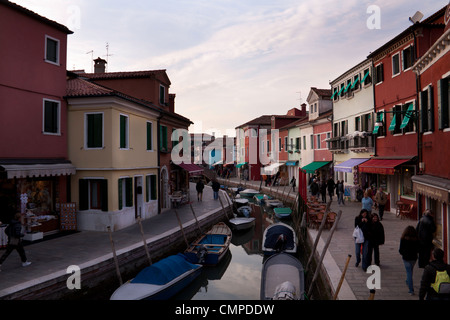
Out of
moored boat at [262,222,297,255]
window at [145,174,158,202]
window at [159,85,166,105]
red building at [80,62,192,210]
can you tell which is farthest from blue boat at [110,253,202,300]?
window at [159,85,166,105]

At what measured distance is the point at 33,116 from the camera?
13.4 m

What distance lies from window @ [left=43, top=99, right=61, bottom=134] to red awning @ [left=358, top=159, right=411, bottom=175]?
17033 millimetres

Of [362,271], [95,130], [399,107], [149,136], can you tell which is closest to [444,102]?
[362,271]

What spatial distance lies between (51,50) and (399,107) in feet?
60.3

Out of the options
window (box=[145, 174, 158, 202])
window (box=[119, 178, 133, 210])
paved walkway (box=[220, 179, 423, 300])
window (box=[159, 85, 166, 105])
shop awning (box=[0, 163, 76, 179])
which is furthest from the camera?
window (box=[159, 85, 166, 105])

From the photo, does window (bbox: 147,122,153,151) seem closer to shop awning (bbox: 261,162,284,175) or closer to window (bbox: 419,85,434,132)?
window (bbox: 419,85,434,132)

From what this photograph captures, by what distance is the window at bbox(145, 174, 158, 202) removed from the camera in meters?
18.8

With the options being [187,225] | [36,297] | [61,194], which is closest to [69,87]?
[61,194]

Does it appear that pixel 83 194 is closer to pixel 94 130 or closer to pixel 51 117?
pixel 94 130

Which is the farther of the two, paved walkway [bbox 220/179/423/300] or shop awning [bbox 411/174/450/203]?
shop awning [bbox 411/174/450/203]

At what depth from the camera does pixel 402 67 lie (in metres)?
17.0

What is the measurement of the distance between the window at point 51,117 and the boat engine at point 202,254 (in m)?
8.79
